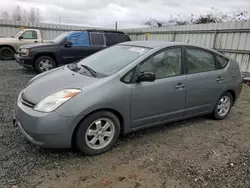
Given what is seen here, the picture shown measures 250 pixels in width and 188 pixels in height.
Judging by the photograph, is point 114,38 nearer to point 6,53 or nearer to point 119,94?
point 6,53

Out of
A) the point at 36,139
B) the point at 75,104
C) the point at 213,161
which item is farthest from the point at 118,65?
the point at 213,161

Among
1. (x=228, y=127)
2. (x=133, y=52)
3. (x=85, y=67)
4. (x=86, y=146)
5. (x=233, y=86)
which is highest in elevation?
(x=133, y=52)

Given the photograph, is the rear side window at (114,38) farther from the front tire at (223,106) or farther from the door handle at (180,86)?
the door handle at (180,86)

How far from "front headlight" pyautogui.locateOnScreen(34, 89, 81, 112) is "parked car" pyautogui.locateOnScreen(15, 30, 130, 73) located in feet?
18.5

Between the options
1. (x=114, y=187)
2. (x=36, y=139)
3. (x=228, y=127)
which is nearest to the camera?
(x=114, y=187)

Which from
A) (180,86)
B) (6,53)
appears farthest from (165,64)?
(6,53)

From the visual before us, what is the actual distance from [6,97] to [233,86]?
502 cm

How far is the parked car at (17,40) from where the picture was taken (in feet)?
35.6

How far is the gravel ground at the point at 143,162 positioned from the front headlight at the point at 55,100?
0.67 m

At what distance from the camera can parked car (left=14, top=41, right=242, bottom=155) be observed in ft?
8.64

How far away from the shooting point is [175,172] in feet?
8.64

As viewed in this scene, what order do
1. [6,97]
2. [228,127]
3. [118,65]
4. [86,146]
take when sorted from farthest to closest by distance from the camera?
1. [6,97]
2. [228,127]
3. [118,65]
4. [86,146]

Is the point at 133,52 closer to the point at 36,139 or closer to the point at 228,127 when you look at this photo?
the point at 36,139

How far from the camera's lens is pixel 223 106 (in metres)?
4.38
